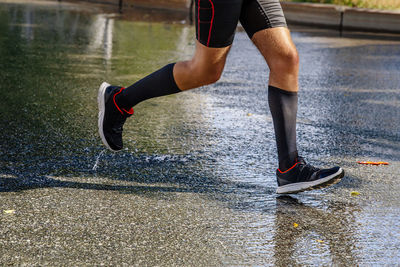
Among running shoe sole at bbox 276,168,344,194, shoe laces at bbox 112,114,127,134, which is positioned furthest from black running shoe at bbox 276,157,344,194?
shoe laces at bbox 112,114,127,134

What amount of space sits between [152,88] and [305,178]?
39.4 inches

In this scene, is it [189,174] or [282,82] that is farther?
[189,174]

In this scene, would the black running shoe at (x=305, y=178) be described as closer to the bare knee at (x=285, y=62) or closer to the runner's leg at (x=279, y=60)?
the runner's leg at (x=279, y=60)

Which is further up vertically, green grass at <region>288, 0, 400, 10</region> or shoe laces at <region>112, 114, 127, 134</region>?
shoe laces at <region>112, 114, 127, 134</region>

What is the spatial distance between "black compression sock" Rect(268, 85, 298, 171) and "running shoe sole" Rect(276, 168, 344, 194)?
11 centimetres

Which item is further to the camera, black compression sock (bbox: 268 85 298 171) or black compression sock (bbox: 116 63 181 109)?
black compression sock (bbox: 116 63 181 109)

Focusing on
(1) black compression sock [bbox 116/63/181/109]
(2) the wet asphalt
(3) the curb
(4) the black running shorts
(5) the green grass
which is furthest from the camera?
(5) the green grass

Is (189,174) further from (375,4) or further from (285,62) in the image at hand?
(375,4)

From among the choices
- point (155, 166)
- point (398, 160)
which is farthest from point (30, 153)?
point (398, 160)

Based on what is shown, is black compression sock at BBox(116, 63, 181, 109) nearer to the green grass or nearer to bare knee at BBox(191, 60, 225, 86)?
bare knee at BBox(191, 60, 225, 86)

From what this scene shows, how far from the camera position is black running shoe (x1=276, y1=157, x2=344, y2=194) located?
135 inches

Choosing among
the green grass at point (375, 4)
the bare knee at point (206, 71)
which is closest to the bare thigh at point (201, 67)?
the bare knee at point (206, 71)

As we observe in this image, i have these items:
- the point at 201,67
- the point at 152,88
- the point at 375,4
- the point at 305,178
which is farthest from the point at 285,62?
the point at 375,4

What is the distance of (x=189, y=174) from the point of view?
3900mm
